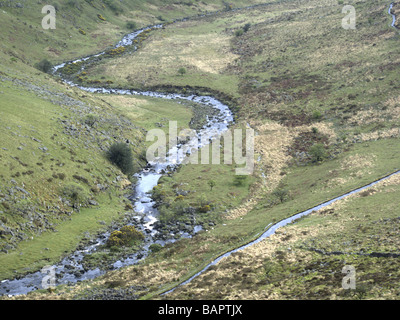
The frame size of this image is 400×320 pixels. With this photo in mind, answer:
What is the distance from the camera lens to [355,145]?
80250mm

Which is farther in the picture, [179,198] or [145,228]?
[179,198]

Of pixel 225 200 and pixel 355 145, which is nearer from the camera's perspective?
pixel 225 200

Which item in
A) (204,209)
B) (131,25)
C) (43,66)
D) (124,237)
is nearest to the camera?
(124,237)

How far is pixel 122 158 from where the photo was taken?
73.6 meters

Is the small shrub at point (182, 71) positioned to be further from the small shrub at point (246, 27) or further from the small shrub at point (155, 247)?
the small shrub at point (155, 247)

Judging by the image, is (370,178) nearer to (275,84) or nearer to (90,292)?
(90,292)

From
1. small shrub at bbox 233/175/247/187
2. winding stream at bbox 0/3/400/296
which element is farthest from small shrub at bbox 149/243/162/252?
small shrub at bbox 233/175/247/187

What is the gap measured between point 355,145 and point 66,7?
401 ft

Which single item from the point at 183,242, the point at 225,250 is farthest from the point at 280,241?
the point at 183,242

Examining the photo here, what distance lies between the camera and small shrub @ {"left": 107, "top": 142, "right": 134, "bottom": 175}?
241 ft

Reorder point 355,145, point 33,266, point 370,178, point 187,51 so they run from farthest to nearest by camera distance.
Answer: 1. point 187,51
2. point 355,145
3. point 370,178
4. point 33,266

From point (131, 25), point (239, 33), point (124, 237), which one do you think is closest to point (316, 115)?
point (124, 237)

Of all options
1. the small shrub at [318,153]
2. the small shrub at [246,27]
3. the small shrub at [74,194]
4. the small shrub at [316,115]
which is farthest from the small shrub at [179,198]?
the small shrub at [246,27]

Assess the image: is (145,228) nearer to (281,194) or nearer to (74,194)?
(74,194)
